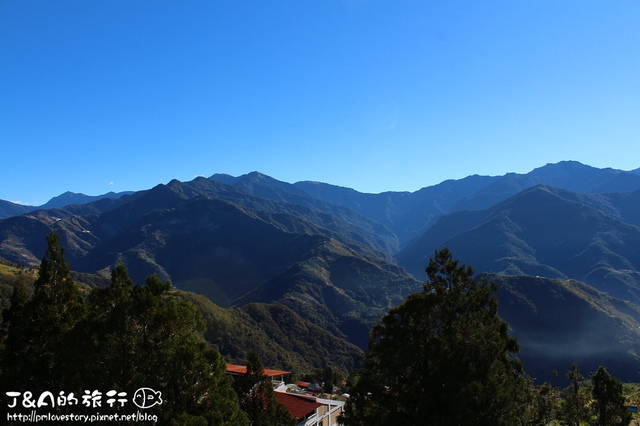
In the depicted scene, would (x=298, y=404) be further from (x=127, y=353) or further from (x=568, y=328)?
(x=568, y=328)

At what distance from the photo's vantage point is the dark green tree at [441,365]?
11.6m

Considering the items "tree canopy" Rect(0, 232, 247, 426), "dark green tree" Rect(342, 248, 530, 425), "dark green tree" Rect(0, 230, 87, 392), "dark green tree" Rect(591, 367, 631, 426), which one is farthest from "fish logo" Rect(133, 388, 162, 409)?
"dark green tree" Rect(591, 367, 631, 426)

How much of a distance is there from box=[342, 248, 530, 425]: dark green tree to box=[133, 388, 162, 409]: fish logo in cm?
608

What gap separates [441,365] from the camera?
12359mm

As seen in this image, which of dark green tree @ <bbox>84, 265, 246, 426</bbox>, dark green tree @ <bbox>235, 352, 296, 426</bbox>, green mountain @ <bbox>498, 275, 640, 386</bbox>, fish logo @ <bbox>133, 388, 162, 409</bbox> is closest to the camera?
fish logo @ <bbox>133, 388, 162, 409</bbox>

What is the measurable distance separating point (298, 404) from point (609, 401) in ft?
83.9

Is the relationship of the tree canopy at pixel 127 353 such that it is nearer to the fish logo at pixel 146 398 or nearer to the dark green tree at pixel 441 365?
the fish logo at pixel 146 398

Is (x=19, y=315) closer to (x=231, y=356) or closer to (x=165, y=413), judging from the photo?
(x=165, y=413)

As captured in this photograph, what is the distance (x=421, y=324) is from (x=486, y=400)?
106 inches

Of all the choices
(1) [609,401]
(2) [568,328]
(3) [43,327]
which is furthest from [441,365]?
(2) [568,328]

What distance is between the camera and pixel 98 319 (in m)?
12.1

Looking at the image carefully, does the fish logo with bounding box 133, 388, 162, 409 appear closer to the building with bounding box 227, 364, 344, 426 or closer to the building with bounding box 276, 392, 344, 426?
the building with bounding box 227, 364, 344, 426

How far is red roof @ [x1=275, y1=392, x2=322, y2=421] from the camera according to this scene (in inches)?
1458

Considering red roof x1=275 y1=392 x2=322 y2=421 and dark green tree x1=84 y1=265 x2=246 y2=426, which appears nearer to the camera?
dark green tree x1=84 y1=265 x2=246 y2=426
